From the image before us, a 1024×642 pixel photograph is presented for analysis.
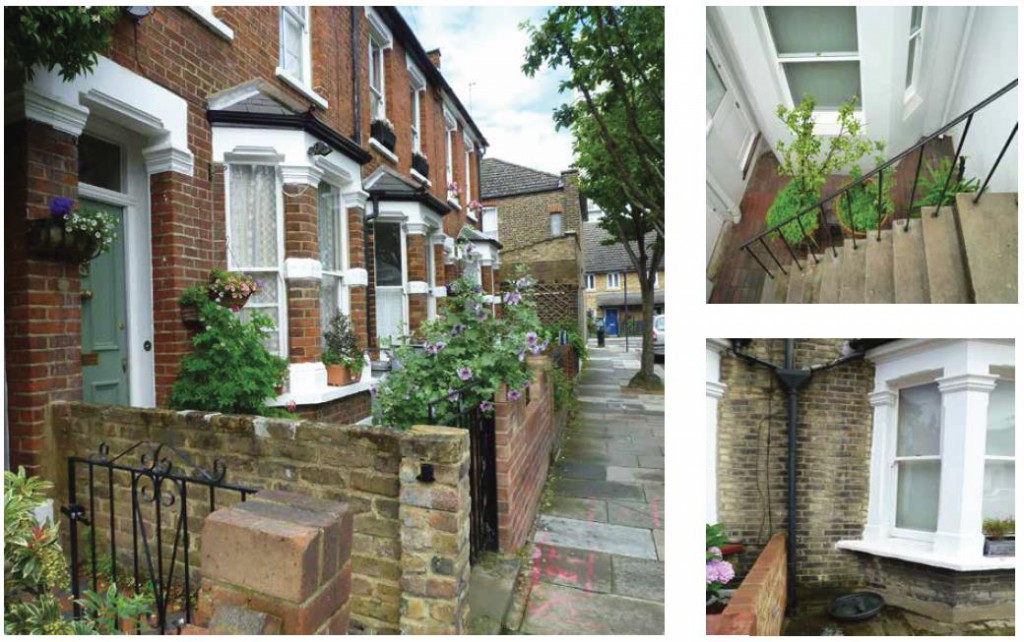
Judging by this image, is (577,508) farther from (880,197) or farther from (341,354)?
(880,197)

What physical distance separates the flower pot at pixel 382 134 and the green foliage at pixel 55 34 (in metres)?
4.06

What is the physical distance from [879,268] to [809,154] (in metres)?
0.38

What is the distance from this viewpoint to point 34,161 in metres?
2.35

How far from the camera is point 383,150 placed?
6172 mm

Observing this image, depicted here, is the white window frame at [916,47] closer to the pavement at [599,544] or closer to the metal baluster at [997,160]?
the metal baluster at [997,160]

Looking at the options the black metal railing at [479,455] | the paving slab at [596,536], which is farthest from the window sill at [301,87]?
the paving slab at [596,536]

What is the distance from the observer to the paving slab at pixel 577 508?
3.27 meters

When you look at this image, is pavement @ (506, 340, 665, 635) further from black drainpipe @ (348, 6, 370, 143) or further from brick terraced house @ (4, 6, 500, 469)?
black drainpipe @ (348, 6, 370, 143)

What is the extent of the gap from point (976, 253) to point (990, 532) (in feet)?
2.50

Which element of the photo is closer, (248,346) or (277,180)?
(248,346)

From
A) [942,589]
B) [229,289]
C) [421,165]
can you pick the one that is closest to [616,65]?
[942,589]

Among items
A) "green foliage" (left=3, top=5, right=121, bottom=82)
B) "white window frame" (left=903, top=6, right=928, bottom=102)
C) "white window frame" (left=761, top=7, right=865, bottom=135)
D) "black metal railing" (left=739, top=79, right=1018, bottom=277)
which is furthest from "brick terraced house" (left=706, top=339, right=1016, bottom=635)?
"green foliage" (left=3, top=5, right=121, bottom=82)

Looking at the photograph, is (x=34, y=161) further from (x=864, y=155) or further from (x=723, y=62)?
(x=864, y=155)

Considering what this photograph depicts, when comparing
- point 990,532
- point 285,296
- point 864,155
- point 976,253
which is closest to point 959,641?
point 990,532
